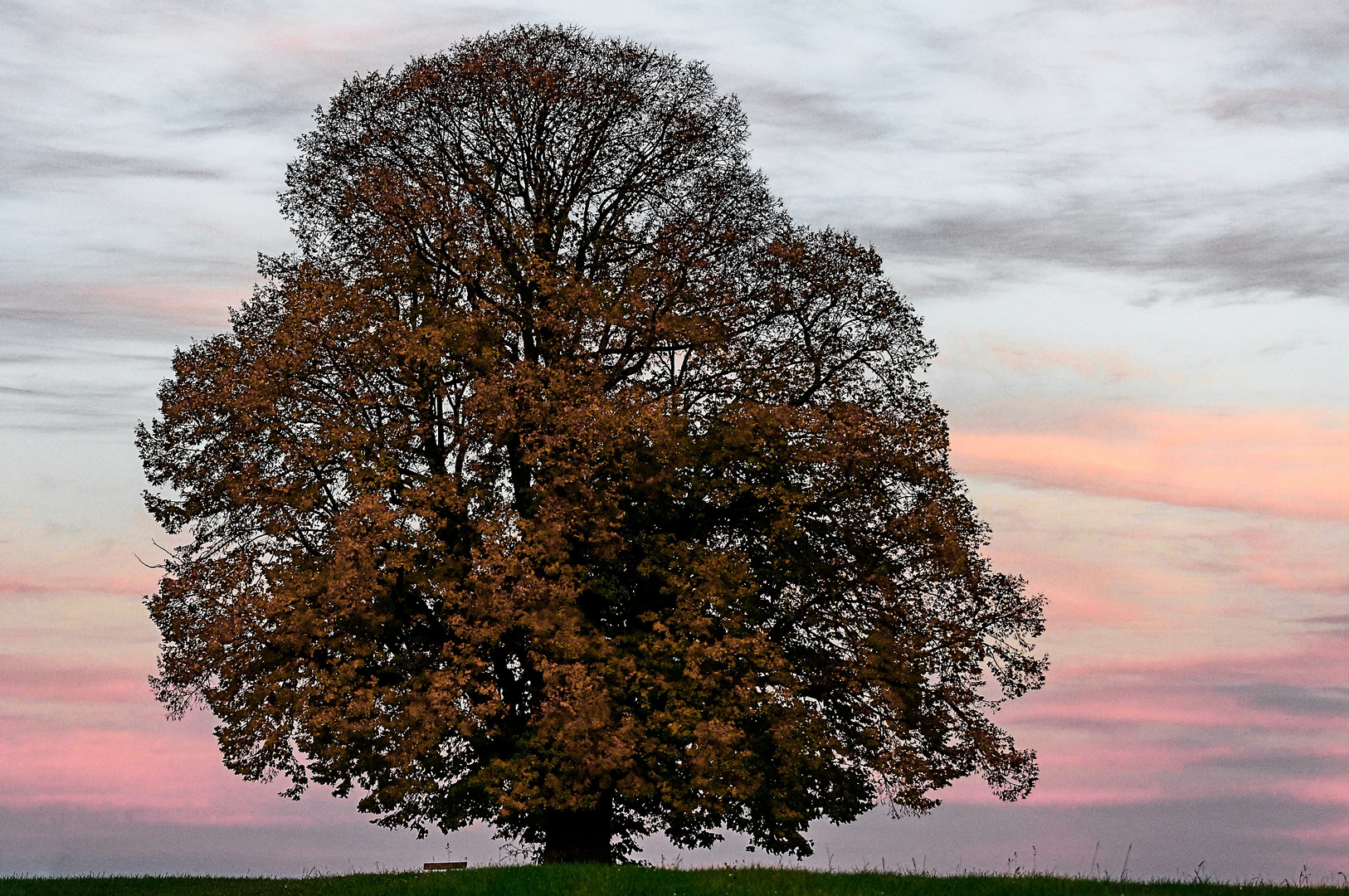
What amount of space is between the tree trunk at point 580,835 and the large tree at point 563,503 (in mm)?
66

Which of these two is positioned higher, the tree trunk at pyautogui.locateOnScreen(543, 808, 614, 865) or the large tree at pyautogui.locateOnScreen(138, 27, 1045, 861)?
the large tree at pyautogui.locateOnScreen(138, 27, 1045, 861)

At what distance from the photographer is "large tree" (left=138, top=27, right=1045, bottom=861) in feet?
106

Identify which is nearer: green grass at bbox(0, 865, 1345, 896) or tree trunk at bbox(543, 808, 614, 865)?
green grass at bbox(0, 865, 1345, 896)

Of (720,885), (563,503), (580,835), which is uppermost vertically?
(563,503)

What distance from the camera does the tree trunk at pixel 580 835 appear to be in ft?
114

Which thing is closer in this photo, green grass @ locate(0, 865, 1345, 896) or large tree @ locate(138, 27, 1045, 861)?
green grass @ locate(0, 865, 1345, 896)

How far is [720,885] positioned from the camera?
25.7 m

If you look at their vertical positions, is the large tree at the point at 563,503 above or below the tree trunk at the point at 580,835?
above

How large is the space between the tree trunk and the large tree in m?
0.07

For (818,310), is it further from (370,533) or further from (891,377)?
(370,533)

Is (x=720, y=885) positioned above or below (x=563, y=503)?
below

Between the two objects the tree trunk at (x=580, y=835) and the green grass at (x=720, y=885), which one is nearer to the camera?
the green grass at (x=720, y=885)

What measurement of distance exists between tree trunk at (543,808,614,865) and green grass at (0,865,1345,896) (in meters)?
4.96

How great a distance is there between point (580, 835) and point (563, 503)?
9164 millimetres
